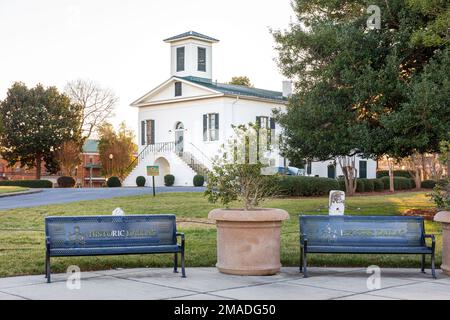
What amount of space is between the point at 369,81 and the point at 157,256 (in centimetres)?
863

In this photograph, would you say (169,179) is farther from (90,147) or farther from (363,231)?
(90,147)

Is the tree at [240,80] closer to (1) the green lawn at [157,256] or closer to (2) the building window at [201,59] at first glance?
(2) the building window at [201,59]

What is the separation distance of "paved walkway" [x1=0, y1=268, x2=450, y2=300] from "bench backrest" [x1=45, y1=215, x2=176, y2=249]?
46 cm

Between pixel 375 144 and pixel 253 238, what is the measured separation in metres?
9.59

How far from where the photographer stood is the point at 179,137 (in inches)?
1807

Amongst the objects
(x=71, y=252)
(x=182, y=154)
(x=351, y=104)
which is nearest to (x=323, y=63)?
(x=351, y=104)

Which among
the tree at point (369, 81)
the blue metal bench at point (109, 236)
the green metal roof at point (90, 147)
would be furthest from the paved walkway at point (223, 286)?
the green metal roof at point (90, 147)

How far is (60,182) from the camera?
53000 mm

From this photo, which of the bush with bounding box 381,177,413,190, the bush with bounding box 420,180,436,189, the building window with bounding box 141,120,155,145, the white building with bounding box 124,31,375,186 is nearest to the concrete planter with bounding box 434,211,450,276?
the white building with bounding box 124,31,375,186

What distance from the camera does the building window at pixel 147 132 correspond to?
47281 mm

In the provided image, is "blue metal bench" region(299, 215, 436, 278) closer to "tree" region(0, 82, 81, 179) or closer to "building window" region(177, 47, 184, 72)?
"building window" region(177, 47, 184, 72)

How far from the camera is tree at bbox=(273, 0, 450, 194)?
54.6 ft

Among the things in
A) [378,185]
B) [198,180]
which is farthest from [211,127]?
[378,185]

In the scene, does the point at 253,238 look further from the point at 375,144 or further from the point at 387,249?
the point at 375,144
